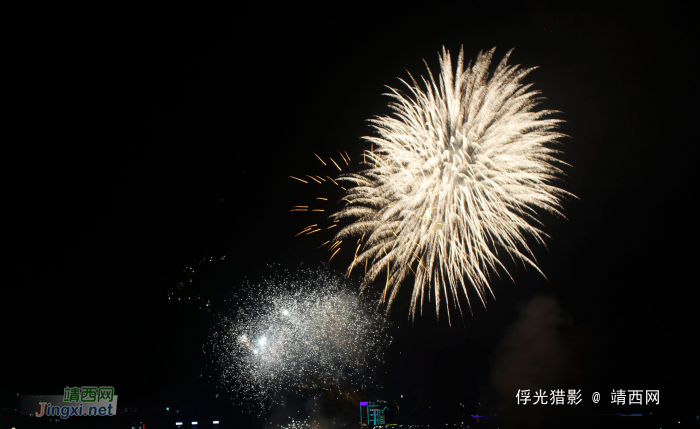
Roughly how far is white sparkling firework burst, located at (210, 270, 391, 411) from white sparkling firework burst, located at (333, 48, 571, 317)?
8.70 meters

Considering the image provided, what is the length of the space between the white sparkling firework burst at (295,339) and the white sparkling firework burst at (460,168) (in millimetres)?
8695

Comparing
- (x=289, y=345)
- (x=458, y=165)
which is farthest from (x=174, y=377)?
(x=458, y=165)

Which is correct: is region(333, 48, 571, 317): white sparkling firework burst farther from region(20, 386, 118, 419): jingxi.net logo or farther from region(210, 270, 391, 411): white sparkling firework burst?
region(20, 386, 118, 419): jingxi.net logo

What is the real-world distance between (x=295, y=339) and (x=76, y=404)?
33.7 ft

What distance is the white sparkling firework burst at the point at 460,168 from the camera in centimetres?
984

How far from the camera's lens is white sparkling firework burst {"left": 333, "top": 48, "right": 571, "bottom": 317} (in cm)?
984

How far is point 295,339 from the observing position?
22.9 m

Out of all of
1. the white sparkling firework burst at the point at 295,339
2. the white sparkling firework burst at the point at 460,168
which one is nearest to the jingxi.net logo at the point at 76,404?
the white sparkling firework burst at the point at 295,339

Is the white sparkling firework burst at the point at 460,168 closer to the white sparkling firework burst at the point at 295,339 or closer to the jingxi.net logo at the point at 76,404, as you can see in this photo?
the white sparkling firework burst at the point at 295,339

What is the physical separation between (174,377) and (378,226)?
1864 cm

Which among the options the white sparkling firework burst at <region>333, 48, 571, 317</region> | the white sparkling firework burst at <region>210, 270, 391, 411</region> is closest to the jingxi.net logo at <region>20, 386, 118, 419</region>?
the white sparkling firework burst at <region>210, 270, 391, 411</region>

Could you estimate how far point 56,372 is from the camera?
914 inches

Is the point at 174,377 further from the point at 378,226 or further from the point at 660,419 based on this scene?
the point at 660,419

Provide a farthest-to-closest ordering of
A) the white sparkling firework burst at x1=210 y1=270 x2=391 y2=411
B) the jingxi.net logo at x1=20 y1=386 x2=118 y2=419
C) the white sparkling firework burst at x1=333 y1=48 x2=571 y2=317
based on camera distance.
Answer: the white sparkling firework burst at x1=210 y1=270 x2=391 y2=411, the jingxi.net logo at x1=20 y1=386 x2=118 y2=419, the white sparkling firework burst at x1=333 y1=48 x2=571 y2=317
